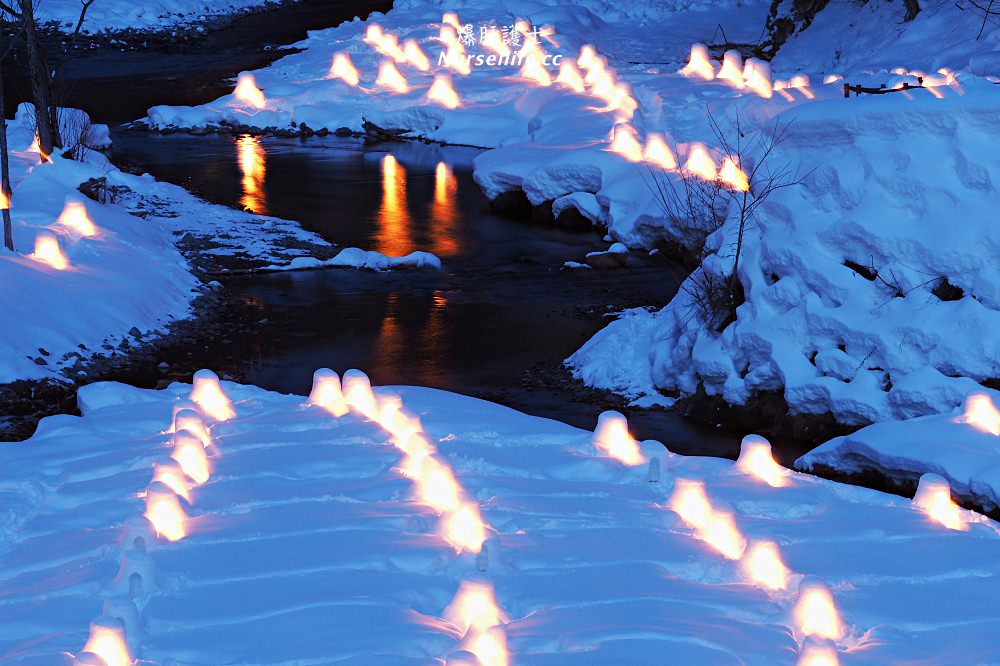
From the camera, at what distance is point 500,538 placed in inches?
243

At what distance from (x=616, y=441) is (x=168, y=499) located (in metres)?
2.65

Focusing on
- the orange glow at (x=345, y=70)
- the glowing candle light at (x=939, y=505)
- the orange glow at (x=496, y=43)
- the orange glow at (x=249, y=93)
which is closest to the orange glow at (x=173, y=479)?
the glowing candle light at (x=939, y=505)

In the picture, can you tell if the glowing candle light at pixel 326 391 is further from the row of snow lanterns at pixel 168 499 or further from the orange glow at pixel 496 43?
the orange glow at pixel 496 43

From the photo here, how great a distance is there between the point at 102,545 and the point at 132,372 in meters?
5.32

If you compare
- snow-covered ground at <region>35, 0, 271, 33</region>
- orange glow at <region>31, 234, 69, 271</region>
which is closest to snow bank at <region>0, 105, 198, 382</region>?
orange glow at <region>31, 234, 69, 271</region>

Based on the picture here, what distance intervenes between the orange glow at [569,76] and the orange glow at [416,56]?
11.2 feet

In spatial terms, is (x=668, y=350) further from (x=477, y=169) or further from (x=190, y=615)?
(x=477, y=169)

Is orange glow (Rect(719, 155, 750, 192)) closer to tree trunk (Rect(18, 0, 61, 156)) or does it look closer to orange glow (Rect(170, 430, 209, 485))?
orange glow (Rect(170, 430, 209, 485))

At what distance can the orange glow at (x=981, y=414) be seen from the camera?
8.27 metres

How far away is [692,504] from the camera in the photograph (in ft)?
21.2

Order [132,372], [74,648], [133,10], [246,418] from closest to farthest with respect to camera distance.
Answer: [74,648], [246,418], [132,372], [133,10]

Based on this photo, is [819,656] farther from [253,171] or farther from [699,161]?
[253,171]

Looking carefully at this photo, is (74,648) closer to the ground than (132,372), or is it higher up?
higher up

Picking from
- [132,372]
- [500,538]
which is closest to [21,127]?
[132,372]
